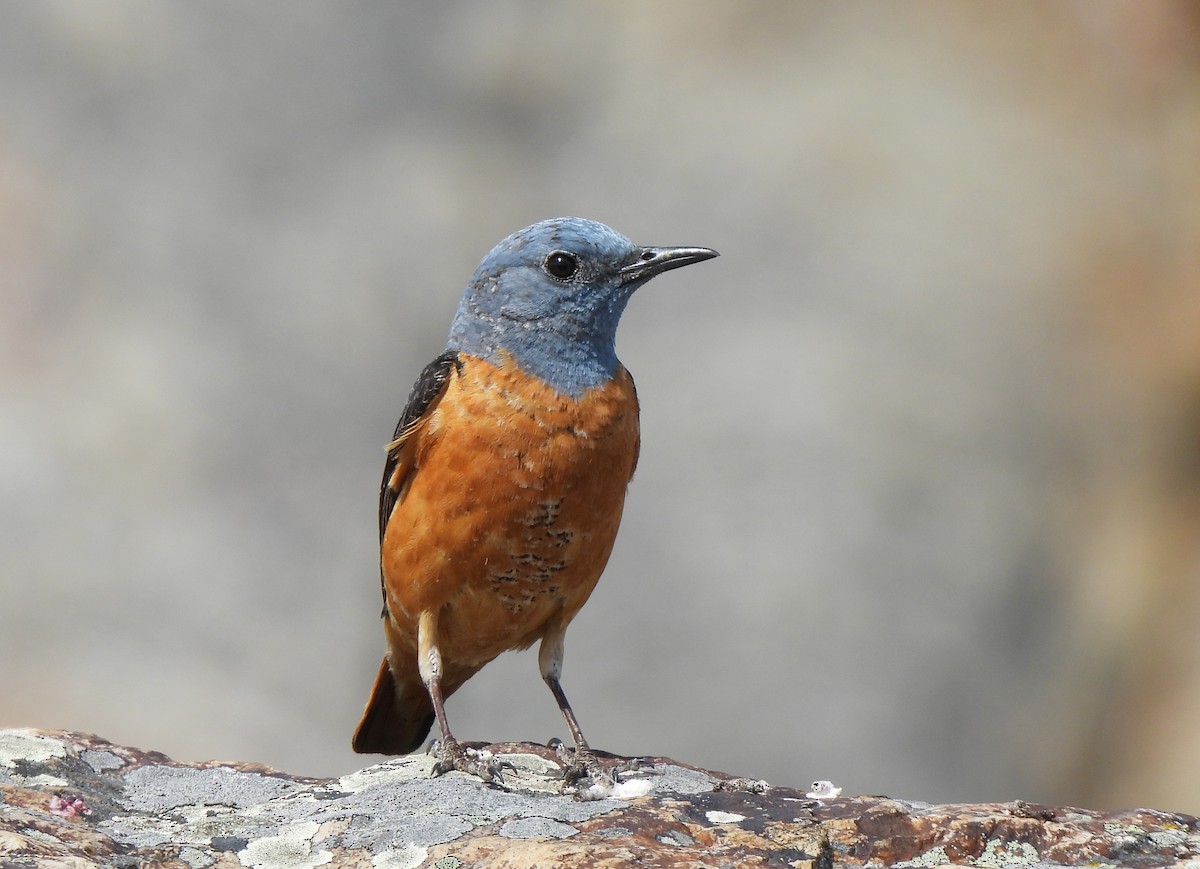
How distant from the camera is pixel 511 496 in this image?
5133 millimetres

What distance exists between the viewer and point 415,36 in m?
12.1

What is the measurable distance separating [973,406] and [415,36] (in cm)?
617

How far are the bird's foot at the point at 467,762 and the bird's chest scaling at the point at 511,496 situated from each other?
70cm

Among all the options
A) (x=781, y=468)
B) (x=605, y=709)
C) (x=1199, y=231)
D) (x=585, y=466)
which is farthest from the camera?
(x=1199, y=231)

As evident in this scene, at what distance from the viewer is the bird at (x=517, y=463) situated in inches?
204

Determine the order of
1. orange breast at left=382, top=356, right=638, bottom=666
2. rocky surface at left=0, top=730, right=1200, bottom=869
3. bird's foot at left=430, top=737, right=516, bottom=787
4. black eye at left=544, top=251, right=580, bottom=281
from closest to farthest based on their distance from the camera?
rocky surface at left=0, top=730, right=1200, bottom=869 < bird's foot at left=430, top=737, right=516, bottom=787 < orange breast at left=382, top=356, right=638, bottom=666 < black eye at left=544, top=251, right=580, bottom=281

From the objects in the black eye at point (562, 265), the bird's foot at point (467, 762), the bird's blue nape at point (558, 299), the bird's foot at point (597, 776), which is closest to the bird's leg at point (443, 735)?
the bird's foot at point (467, 762)

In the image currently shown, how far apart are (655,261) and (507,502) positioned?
132 centimetres

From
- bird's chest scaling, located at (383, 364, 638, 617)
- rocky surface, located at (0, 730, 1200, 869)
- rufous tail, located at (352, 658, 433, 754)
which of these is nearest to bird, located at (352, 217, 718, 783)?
bird's chest scaling, located at (383, 364, 638, 617)

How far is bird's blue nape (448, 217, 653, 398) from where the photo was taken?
5551 mm

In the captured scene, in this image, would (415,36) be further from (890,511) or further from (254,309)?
(890,511)

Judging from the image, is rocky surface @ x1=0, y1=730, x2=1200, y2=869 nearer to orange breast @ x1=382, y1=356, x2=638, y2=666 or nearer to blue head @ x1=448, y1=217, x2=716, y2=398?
orange breast @ x1=382, y1=356, x2=638, y2=666

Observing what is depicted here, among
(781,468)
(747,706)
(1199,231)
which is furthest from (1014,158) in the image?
(747,706)

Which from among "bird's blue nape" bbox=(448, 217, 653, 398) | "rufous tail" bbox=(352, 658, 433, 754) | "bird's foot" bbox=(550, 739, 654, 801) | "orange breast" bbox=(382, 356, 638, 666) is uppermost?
"bird's blue nape" bbox=(448, 217, 653, 398)
